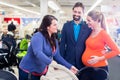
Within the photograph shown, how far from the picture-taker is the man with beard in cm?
269

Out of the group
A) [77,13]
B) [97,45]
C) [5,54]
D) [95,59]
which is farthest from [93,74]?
[5,54]

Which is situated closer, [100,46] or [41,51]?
[41,51]

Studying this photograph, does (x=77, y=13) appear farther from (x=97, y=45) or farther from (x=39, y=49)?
(x=39, y=49)

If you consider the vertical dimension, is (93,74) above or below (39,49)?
below

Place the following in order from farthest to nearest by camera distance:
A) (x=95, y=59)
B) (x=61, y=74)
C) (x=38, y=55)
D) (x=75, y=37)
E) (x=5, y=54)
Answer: (x=5, y=54) < (x=75, y=37) < (x=95, y=59) < (x=38, y=55) < (x=61, y=74)

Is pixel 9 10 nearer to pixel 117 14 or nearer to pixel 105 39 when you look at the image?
pixel 117 14

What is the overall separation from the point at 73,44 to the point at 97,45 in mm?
345

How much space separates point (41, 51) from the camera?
2.34 metres

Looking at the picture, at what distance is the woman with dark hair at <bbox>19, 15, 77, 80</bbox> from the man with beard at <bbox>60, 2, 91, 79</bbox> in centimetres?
18

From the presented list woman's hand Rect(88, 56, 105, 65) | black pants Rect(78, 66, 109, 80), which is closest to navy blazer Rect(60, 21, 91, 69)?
woman's hand Rect(88, 56, 105, 65)

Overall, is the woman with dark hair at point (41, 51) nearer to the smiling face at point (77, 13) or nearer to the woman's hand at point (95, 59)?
the woman's hand at point (95, 59)

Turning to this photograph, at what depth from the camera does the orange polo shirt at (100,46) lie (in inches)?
97.0

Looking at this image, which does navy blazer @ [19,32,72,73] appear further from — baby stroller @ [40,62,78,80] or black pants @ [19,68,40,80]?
baby stroller @ [40,62,78,80]

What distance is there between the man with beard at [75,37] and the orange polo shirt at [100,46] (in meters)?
0.14
